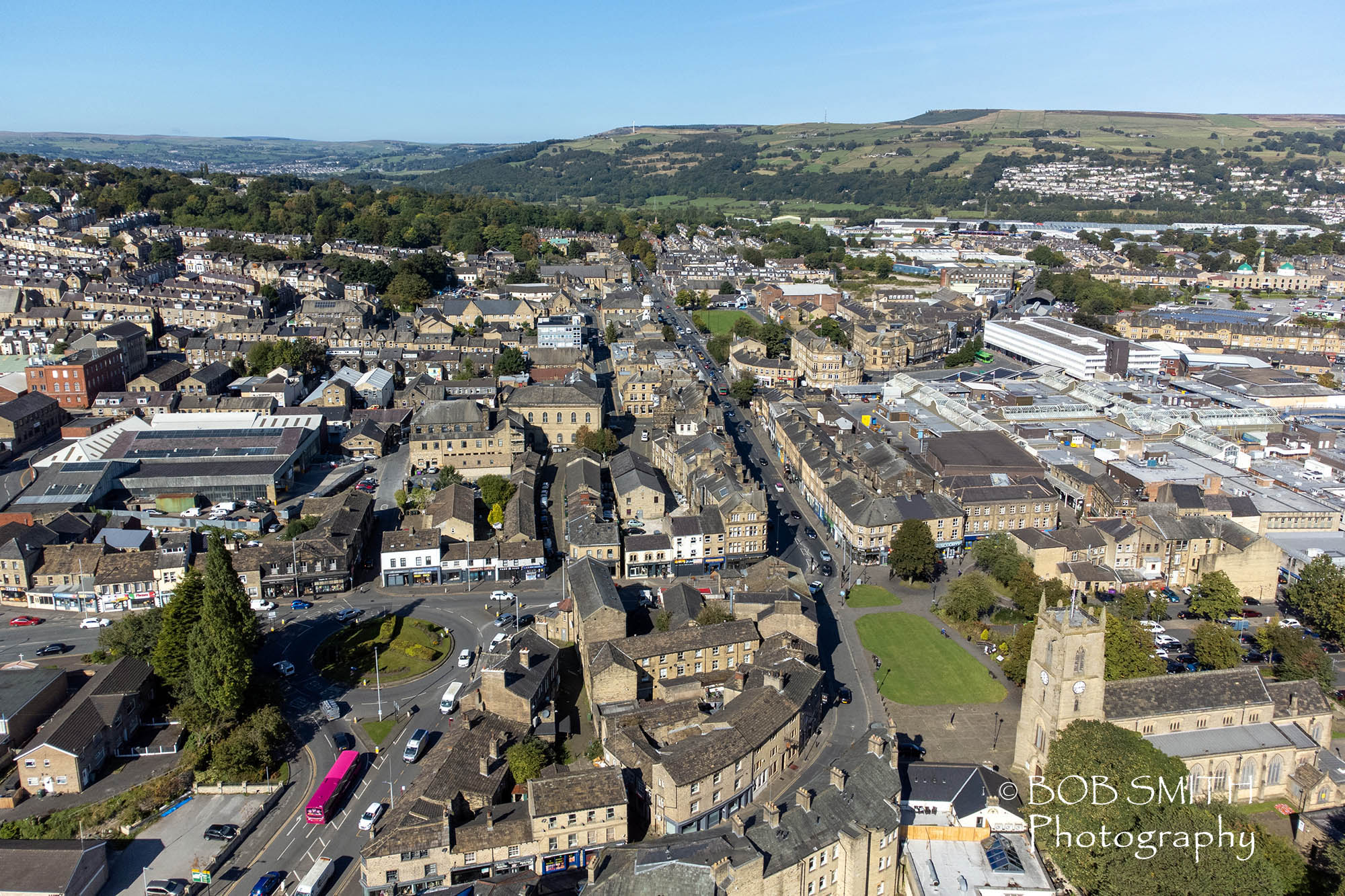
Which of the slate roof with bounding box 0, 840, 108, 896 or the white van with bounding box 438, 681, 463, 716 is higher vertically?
the slate roof with bounding box 0, 840, 108, 896

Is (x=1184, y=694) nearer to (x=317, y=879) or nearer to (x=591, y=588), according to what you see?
(x=591, y=588)

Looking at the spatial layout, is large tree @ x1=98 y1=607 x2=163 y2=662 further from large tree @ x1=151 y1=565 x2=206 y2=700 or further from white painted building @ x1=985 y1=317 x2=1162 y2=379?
white painted building @ x1=985 y1=317 x2=1162 y2=379

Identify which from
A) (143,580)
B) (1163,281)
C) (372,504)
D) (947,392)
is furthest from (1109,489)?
(1163,281)

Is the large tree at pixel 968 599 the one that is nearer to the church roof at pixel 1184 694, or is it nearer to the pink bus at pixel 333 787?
the church roof at pixel 1184 694

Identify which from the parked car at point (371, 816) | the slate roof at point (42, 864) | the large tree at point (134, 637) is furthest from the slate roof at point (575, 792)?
the large tree at point (134, 637)

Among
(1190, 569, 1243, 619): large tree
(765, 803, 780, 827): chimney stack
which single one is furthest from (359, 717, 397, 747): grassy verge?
(1190, 569, 1243, 619): large tree

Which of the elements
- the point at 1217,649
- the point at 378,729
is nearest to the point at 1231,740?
the point at 1217,649
